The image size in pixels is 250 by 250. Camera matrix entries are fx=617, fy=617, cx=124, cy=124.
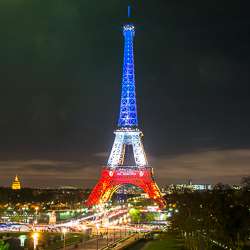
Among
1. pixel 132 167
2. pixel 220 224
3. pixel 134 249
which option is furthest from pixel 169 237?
pixel 132 167

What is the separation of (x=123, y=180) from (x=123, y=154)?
509cm

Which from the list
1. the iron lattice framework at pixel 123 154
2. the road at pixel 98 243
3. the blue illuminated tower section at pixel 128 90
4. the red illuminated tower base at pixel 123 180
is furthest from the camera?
the blue illuminated tower section at pixel 128 90

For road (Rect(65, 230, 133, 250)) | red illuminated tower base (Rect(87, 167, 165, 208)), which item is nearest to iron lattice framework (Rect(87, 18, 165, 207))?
red illuminated tower base (Rect(87, 167, 165, 208))

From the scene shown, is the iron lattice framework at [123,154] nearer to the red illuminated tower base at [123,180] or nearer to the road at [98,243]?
the red illuminated tower base at [123,180]

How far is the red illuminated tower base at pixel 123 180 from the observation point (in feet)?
279

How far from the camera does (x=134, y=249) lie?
165ft

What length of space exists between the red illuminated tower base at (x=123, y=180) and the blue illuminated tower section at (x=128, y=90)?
6.82 meters

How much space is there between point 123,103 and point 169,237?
108 ft

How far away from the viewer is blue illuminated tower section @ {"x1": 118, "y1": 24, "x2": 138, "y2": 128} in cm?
8762

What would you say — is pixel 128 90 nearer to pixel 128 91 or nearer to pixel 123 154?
pixel 128 91

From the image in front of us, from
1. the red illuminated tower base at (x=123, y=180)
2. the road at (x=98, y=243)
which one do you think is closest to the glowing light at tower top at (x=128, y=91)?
the red illuminated tower base at (x=123, y=180)

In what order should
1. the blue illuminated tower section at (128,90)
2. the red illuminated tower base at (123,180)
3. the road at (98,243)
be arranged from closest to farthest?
the road at (98,243) → the red illuminated tower base at (123,180) → the blue illuminated tower section at (128,90)

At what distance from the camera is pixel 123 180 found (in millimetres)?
85875

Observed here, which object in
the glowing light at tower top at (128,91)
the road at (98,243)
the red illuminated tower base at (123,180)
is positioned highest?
the glowing light at tower top at (128,91)
